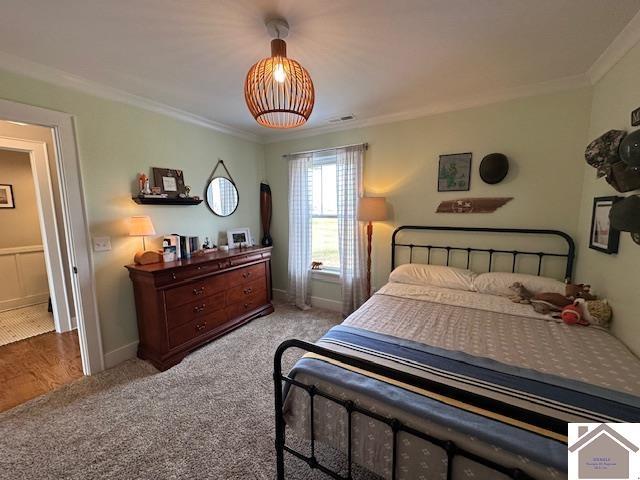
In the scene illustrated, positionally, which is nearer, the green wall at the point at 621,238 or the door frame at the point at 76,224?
the green wall at the point at 621,238

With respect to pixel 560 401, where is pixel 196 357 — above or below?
below

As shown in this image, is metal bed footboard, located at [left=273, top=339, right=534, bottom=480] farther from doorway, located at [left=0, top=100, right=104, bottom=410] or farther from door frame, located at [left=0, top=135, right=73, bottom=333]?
door frame, located at [left=0, top=135, right=73, bottom=333]

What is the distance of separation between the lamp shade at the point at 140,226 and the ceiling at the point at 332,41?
117 centimetres

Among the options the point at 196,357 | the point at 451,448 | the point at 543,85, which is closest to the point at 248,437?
the point at 196,357

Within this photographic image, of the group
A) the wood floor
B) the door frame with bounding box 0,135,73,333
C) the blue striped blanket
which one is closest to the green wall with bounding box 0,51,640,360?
the wood floor

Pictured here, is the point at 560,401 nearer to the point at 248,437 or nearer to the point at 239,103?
the point at 248,437

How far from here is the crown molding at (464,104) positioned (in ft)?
7.22

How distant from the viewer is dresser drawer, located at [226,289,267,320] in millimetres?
3037

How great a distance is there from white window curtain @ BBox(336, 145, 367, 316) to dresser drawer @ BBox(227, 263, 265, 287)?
1071mm

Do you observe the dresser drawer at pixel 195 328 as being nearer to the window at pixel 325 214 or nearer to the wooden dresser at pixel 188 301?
the wooden dresser at pixel 188 301

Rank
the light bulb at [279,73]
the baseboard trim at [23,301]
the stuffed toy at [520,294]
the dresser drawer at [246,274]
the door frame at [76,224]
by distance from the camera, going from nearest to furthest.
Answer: the light bulb at [279,73] → the door frame at [76,224] → the stuffed toy at [520,294] → the dresser drawer at [246,274] → the baseboard trim at [23,301]

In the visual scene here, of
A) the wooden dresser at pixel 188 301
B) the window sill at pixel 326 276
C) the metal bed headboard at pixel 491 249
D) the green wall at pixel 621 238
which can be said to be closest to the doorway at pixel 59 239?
the wooden dresser at pixel 188 301

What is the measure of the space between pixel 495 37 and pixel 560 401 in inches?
80.1

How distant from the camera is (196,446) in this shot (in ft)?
5.25
